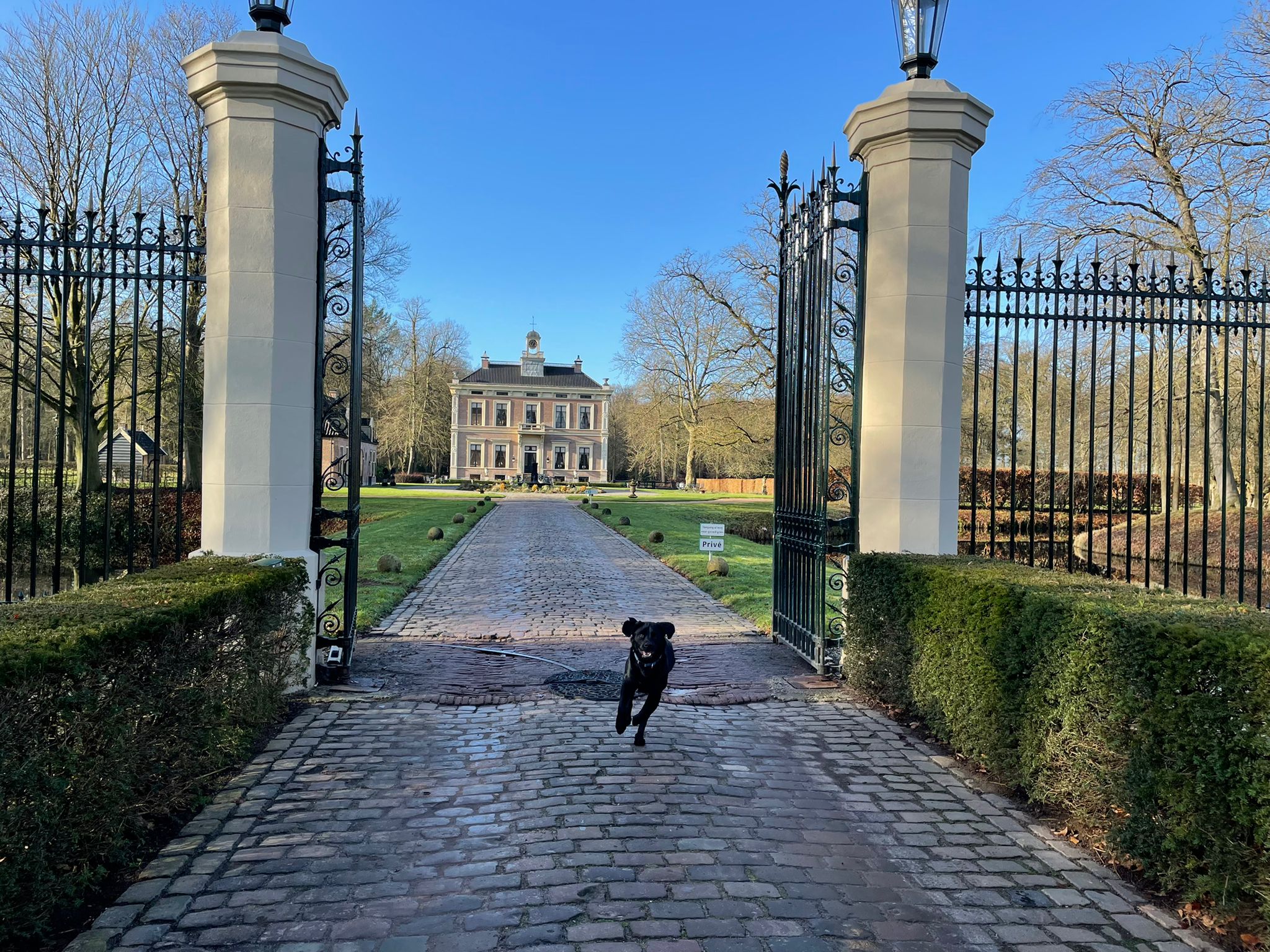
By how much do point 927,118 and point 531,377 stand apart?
70808 mm

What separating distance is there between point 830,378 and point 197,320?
1524 centimetres

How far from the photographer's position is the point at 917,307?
19.8ft

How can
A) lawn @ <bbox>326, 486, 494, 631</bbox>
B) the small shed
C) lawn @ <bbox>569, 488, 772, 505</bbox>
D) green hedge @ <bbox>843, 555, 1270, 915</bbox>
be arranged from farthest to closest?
lawn @ <bbox>569, 488, 772, 505</bbox>, the small shed, lawn @ <bbox>326, 486, 494, 631</bbox>, green hedge @ <bbox>843, 555, 1270, 915</bbox>

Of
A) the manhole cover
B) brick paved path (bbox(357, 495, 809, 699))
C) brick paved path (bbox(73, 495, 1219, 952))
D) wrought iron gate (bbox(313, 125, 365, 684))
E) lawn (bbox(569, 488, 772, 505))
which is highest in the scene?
wrought iron gate (bbox(313, 125, 365, 684))

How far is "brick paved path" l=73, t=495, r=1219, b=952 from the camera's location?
270cm

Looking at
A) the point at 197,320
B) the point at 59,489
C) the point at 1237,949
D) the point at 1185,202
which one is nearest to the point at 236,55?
the point at 59,489

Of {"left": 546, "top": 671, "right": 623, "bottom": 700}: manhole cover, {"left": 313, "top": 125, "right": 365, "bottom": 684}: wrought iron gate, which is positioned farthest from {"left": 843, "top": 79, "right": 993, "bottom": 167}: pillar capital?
{"left": 546, "top": 671, "right": 623, "bottom": 700}: manhole cover

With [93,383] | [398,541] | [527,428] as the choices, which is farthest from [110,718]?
[527,428]

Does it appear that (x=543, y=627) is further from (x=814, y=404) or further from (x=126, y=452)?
(x=126, y=452)

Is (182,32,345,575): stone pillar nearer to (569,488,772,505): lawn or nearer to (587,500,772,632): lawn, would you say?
(587,500,772,632): lawn

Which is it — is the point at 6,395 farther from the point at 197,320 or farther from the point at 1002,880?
the point at 1002,880

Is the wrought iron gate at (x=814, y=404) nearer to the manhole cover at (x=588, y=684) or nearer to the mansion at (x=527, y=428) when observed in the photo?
the manhole cover at (x=588, y=684)

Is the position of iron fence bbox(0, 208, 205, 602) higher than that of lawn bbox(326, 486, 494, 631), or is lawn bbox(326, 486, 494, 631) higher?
iron fence bbox(0, 208, 205, 602)

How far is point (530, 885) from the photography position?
2.99 meters
